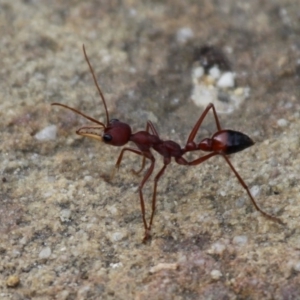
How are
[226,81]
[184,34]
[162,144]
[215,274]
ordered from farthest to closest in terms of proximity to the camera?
[184,34]
[226,81]
[162,144]
[215,274]

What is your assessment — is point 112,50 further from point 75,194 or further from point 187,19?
point 75,194

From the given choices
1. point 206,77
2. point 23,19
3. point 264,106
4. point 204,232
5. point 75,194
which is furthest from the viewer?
point 23,19

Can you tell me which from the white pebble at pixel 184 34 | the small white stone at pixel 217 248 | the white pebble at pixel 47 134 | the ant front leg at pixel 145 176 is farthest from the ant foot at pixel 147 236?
the white pebble at pixel 184 34

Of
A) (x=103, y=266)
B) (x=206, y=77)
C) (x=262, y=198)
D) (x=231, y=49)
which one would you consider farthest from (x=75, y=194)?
(x=231, y=49)

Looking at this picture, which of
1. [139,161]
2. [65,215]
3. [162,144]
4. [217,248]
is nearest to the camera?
[217,248]

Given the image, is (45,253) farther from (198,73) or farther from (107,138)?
(198,73)

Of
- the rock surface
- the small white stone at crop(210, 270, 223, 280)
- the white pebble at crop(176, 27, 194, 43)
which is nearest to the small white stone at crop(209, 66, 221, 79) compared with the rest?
the rock surface

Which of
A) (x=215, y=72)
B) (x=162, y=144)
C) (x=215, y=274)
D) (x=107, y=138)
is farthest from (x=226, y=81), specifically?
(x=215, y=274)
